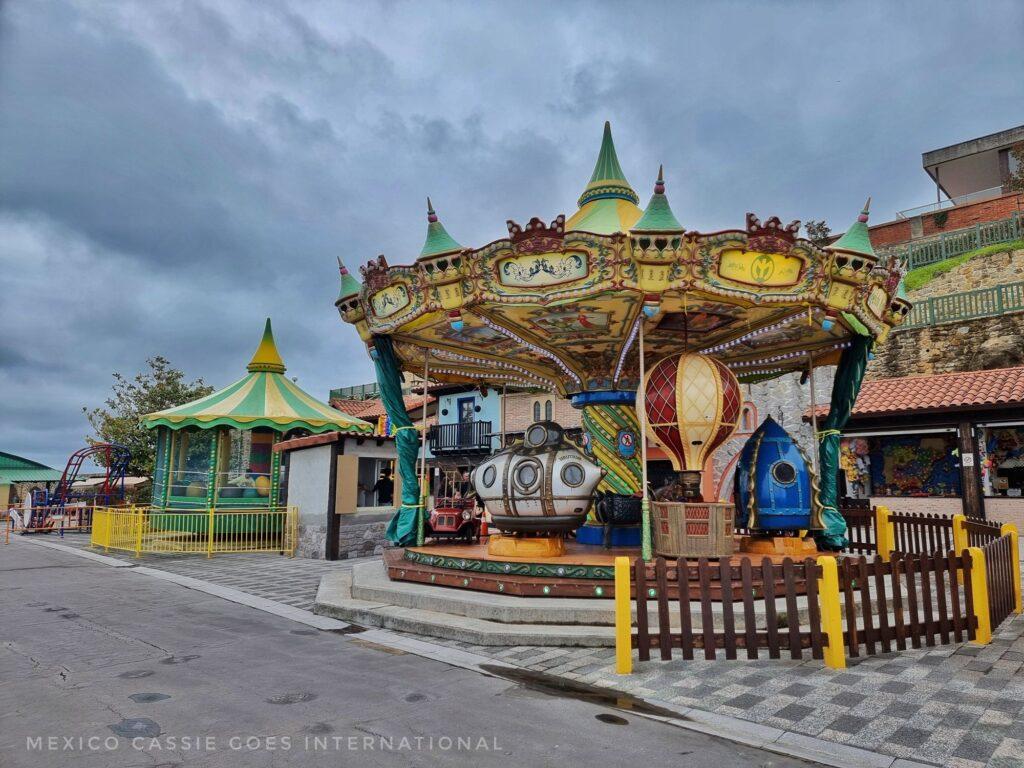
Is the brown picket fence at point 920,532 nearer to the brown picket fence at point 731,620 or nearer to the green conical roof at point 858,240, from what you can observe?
the green conical roof at point 858,240

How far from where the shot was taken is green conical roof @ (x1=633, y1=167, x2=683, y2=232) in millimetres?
7750

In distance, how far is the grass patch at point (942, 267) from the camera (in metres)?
25.2

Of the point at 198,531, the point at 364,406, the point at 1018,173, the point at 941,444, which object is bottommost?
the point at 198,531

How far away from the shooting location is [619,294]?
28.0ft

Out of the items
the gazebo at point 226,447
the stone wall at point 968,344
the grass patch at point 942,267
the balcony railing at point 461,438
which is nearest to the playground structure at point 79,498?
the gazebo at point 226,447

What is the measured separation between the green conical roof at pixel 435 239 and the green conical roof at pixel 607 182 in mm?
3336

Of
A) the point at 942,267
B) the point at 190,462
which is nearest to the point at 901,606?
the point at 190,462

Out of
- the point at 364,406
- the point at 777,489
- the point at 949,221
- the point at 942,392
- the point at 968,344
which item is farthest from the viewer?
the point at 364,406

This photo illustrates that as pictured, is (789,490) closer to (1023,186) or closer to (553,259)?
(553,259)

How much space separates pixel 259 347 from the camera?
23.0 metres

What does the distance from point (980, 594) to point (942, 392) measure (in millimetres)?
14747

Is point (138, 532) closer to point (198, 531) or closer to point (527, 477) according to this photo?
point (198, 531)

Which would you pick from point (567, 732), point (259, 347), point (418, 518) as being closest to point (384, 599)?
point (418, 518)

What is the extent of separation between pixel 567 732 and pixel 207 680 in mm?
3251
